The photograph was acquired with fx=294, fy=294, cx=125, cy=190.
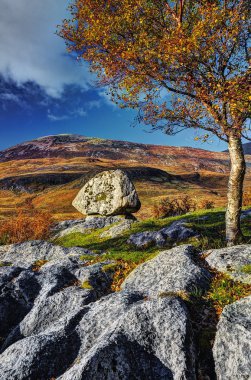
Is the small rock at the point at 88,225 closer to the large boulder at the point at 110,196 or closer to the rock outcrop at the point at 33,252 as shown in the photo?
the large boulder at the point at 110,196

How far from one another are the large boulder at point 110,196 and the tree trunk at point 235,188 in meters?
17.1

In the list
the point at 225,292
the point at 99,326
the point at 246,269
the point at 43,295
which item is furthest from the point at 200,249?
the point at 99,326

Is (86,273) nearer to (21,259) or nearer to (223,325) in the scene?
(223,325)

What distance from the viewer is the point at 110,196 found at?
3372 cm

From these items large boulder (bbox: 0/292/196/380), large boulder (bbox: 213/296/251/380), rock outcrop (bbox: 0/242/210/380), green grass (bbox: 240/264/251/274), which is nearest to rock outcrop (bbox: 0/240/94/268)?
rock outcrop (bbox: 0/242/210/380)

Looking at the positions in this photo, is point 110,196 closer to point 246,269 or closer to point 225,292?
point 246,269

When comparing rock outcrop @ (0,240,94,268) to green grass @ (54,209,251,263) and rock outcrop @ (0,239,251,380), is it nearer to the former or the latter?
green grass @ (54,209,251,263)

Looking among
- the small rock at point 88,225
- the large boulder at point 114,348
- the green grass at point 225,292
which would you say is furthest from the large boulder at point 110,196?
the large boulder at point 114,348

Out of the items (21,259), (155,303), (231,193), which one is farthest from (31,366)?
(21,259)

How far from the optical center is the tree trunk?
15.8 m

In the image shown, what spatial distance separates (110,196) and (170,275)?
895 inches

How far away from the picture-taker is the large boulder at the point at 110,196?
108 feet

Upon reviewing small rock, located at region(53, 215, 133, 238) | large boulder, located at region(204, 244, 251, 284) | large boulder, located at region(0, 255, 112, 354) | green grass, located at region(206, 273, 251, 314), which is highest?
large boulder, located at region(204, 244, 251, 284)

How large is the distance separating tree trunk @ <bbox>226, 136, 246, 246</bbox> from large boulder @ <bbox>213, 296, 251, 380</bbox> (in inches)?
351
